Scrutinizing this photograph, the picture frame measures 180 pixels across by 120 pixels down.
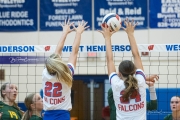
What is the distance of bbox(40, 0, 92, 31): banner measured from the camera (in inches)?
512

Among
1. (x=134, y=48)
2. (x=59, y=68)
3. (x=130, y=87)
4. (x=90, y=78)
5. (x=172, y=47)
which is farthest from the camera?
(x=90, y=78)

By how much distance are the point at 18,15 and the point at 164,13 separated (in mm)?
4142

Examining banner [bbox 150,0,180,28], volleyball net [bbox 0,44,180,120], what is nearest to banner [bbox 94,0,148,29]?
banner [bbox 150,0,180,28]

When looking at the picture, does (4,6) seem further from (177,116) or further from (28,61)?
(177,116)

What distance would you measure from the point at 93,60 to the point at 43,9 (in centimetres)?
211

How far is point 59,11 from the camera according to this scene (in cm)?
1317

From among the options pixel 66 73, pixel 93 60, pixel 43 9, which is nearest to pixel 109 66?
pixel 66 73

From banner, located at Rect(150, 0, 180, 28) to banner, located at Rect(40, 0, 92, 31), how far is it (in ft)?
5.79

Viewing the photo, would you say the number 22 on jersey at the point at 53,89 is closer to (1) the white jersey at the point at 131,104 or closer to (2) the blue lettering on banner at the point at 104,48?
(1) the white jersey at the point at 131,104

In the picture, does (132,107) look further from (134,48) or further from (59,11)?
(59,11)

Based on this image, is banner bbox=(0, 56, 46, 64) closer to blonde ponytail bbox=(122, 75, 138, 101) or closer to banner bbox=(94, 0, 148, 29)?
banner bbox=(94, 0, 148, 29)

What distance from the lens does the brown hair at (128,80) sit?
15.3 feet

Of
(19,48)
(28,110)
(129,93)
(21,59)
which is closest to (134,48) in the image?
(129,93)

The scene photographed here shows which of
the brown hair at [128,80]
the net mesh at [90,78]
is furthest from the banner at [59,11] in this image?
the brown hair at [128,80]
